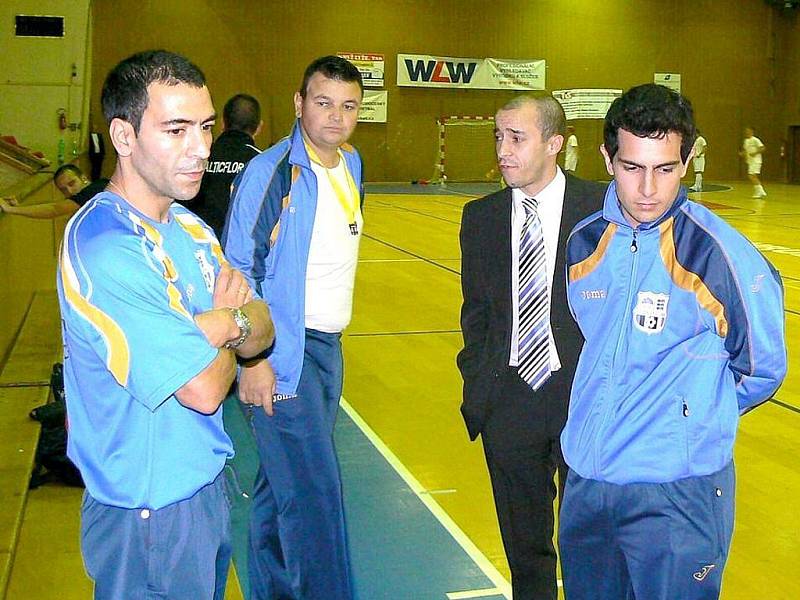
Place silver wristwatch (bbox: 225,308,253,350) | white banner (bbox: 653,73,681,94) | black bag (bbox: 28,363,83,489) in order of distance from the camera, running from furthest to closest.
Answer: white banner (bbox: 653,73,681,94) < black bag (bbox: 28,363,83,489) < silver wristwatch (bbox: 225,308,253,350)

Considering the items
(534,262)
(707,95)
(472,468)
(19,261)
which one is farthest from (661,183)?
(707,95)

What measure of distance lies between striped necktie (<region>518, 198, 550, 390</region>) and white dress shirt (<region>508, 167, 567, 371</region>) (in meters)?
0.01

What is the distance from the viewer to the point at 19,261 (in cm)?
846

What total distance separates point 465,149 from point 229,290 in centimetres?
2590

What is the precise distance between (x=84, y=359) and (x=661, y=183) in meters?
1.48

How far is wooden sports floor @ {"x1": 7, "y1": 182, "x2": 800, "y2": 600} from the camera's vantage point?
396 centimetres

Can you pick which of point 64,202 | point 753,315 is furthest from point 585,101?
point 753,315

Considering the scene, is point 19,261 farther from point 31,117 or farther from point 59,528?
point 31,117

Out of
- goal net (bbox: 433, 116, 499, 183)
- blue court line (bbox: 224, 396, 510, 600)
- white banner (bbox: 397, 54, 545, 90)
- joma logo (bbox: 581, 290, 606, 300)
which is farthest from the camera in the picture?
goal net (bbox: 433, 116, 499, 183)

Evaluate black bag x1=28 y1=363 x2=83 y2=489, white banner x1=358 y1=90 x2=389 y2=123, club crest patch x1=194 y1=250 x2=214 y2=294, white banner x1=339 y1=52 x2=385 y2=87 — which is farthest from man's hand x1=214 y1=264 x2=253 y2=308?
white banner x1=358 y1=90 x2=389 y2=123

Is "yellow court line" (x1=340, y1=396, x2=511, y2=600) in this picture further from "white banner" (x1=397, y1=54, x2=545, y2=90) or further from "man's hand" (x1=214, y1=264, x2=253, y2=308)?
"white banner" (x1=397, y1=54, x2=545, y2=90)

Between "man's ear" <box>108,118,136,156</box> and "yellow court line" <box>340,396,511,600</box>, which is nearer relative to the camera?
"man's ear" <box>108,118,136,156</box>

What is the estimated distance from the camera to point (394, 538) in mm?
4355

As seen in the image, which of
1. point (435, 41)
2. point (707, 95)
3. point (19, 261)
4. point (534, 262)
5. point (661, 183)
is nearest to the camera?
point (661, 183)
